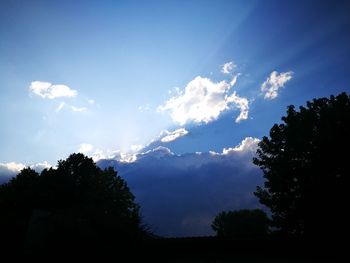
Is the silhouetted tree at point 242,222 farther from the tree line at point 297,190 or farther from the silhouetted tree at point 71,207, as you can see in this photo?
the tree line at point 297,190

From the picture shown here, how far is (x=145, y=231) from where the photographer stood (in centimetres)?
1162

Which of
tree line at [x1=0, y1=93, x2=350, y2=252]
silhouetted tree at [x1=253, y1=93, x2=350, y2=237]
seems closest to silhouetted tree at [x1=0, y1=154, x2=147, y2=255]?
tree line at [x1=0, y1=93, x2=350, y2=252]

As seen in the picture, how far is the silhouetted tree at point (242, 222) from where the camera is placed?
5466 centimetres

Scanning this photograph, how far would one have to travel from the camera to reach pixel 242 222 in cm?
5609

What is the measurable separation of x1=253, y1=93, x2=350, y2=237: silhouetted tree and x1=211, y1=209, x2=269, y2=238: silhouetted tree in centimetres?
3087

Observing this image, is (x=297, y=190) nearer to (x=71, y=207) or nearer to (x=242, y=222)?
(x=71, y=207)

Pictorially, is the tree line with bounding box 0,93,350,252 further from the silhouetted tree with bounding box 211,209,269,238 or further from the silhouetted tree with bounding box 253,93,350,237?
the silhouetted tree with bounding box 211,209,269,238

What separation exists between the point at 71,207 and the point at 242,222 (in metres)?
46.3

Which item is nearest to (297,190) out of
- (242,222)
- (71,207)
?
(71,207)

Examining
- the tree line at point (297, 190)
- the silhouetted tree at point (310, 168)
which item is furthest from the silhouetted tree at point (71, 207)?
the silhouetted tree at point (310, 168)

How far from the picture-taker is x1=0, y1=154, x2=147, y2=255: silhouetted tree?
9539mm

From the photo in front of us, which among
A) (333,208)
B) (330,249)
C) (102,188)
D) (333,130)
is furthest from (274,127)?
(102,188)

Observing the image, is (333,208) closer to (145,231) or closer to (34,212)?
(145,231)

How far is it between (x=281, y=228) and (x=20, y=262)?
22.1m
